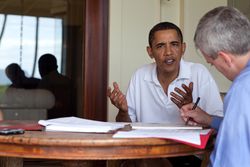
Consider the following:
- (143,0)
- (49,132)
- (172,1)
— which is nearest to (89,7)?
(143,0)

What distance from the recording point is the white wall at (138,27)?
11.2 feet

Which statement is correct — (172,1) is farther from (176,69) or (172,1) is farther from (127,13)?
(176,69)

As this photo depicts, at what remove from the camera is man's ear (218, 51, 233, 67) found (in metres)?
1.30

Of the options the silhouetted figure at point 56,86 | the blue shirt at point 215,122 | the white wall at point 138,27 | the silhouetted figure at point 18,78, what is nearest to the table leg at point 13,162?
the blue shirt at point 215,122

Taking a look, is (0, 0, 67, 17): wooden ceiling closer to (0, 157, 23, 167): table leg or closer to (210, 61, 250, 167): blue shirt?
(0, 157, 23, 167): table leg

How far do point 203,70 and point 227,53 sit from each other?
1021 millimetres

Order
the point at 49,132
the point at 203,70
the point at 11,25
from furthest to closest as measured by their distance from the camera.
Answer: the point at 11,25 < the point at 203,70 < the point at 49,132

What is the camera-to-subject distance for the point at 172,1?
355 cm

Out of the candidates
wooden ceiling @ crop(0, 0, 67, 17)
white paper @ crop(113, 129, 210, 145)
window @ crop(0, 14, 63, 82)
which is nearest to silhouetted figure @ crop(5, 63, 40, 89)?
window @ crop(0, 14, 63, 82)

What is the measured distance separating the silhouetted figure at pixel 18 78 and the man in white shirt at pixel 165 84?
82.2 inches

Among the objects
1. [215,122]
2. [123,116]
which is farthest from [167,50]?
[215,122]

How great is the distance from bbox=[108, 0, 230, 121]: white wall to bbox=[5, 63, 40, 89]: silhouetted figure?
1233 mm

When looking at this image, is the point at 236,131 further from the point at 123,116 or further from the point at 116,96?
the point at 123,116

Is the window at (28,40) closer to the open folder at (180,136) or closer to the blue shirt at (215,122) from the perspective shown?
the blue shirt at (215,122)
